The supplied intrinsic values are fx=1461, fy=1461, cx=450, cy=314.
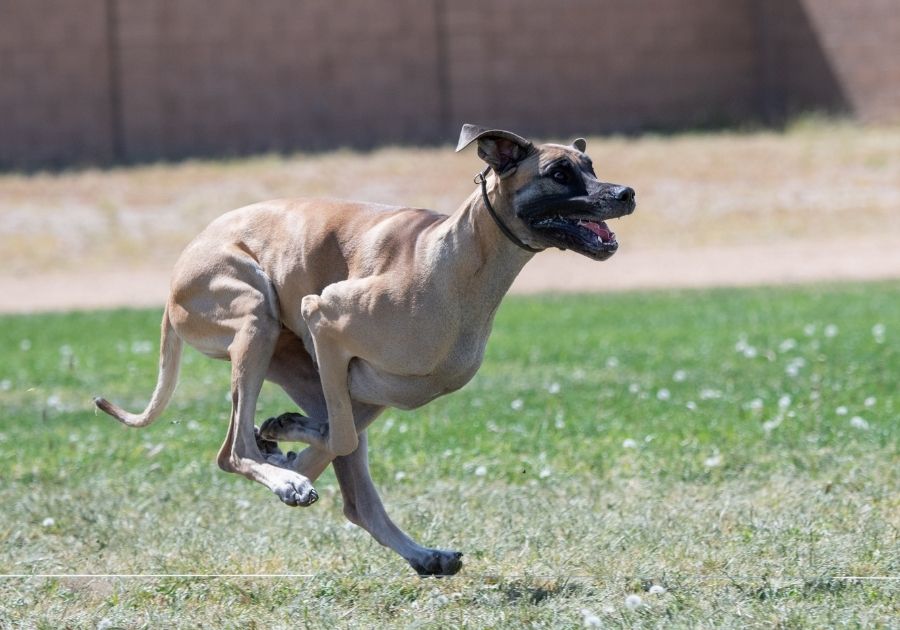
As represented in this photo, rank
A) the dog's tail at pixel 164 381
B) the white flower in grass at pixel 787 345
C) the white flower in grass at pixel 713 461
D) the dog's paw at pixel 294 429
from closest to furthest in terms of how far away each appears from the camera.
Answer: the dog's paw at pixel 294 429, the dog's tail at pixel 164 381, the white flower in grass at pixel 713 461, the white flower in grass at pixel 787 345

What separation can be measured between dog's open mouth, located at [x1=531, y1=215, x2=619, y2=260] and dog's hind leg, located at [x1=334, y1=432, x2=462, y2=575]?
1337mm

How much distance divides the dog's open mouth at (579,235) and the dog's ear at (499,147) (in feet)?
0.87

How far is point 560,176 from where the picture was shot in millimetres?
5426

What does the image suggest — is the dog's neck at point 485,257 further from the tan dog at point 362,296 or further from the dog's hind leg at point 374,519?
the dog's hind leg at point 374,519

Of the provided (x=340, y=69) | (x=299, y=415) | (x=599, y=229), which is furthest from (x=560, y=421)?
(x=340, y=69)

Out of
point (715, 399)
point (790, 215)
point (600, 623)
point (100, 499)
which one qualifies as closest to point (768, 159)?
point (790, 215)

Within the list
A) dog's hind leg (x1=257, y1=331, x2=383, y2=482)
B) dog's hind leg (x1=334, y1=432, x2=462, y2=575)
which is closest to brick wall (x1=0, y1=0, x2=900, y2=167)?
dog's hind leg (x1=257, y1=331, x2=383, y2=482)

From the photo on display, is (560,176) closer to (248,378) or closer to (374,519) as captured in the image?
(248,378)

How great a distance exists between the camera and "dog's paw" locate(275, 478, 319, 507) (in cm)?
552

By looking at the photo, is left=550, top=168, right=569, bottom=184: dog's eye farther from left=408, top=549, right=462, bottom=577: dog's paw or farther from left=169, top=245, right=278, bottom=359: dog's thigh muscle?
left=408, top=549, right=462, bottom=577: dog's paw

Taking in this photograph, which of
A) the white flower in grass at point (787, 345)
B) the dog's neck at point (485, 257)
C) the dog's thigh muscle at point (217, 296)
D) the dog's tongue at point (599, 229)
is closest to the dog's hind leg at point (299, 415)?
the dog's thigh muscle at point (217, 296)

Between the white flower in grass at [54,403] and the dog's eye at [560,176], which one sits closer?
the dog's eye at [560,176]

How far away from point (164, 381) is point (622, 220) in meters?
17.1

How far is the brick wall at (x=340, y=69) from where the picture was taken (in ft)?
93.1
